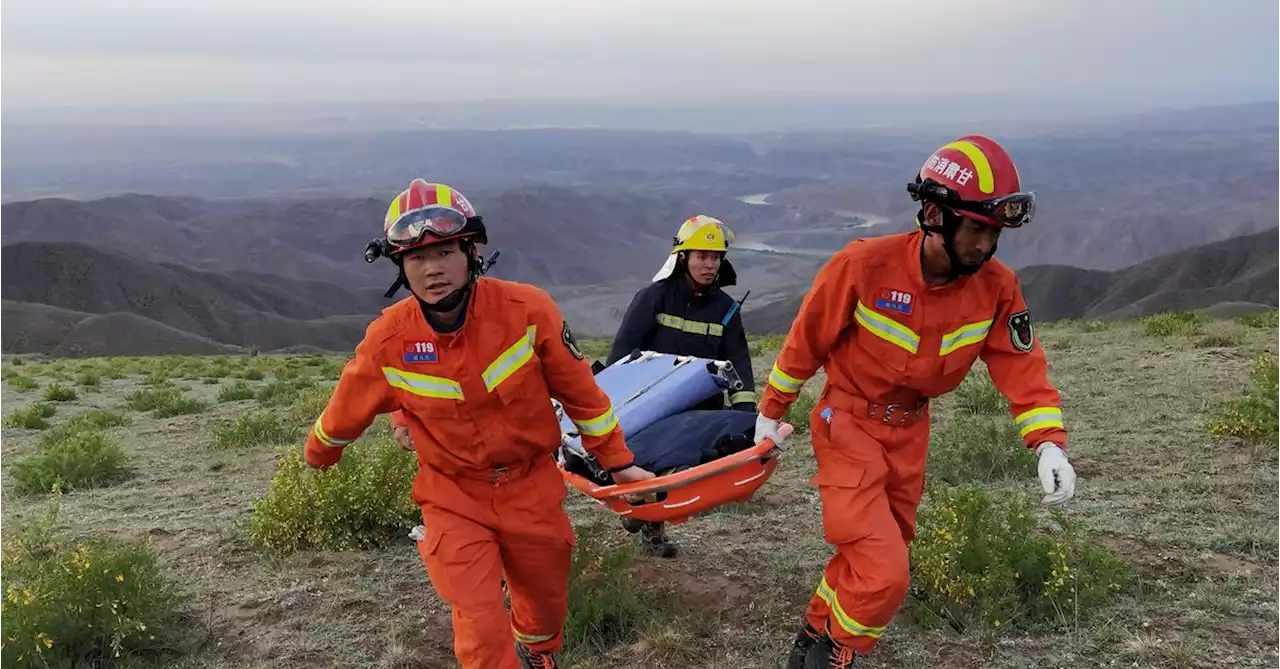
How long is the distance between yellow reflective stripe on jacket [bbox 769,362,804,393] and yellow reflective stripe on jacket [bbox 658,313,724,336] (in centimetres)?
163

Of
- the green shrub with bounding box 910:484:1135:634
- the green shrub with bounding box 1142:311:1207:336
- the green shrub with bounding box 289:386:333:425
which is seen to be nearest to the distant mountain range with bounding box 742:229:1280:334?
the green shrub with bounding box 1142:311:1207:336

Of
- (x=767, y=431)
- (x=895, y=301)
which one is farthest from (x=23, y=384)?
(x=895, y=301)

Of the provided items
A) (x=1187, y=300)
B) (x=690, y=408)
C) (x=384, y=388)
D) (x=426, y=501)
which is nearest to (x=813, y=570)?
(x=690, y=408)

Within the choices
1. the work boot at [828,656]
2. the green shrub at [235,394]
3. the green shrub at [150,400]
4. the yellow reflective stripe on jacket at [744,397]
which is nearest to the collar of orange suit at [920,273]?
the work boot at [828,656]

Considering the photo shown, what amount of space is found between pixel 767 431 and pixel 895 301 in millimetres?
878

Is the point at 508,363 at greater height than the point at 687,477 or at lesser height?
greater

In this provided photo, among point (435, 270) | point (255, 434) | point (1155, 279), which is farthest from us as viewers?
point (1155, 279)

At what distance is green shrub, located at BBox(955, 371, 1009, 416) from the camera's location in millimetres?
9148

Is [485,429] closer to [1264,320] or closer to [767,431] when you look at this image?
[767,431]

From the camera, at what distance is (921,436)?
160 inches

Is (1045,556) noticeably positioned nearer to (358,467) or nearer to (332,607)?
(332,607)

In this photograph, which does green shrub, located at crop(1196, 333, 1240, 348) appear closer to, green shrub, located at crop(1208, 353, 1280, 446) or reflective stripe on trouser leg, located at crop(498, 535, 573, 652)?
green shrub, located at crop(1208, 353, 1280, 446)

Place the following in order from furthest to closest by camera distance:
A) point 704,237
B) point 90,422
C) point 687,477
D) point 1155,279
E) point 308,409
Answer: point 1155,279
point 90,422
point 308,409
point 704,237
point 687,477

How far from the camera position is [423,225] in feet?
11.6
